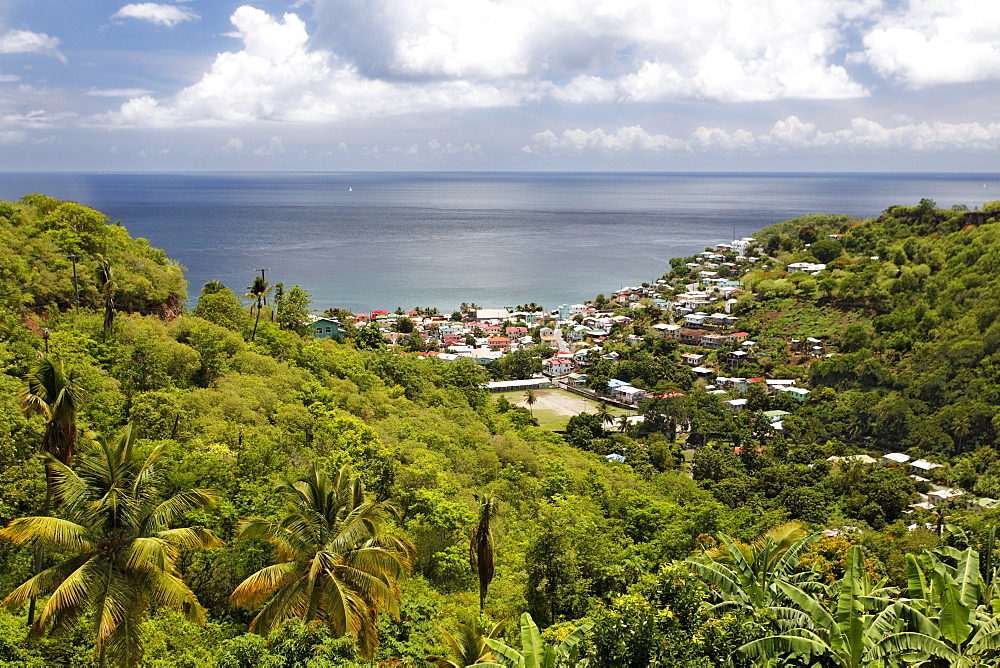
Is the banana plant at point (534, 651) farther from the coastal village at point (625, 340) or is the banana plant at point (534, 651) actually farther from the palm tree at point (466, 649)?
the coastal village at point (625, 340)

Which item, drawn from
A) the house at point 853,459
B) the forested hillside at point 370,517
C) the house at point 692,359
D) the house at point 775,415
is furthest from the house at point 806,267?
the house at point 853,459

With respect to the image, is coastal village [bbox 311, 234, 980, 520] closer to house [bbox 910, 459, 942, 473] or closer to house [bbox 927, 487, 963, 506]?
house [bbox 910, 459, 942, 473]

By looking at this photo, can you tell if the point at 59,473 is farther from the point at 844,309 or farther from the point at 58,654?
the point at 844,309

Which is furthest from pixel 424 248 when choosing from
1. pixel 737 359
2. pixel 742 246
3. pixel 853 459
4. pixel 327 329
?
pixel 853 459

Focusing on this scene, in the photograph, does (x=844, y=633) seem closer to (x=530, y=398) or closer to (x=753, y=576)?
(x=753, y=576)

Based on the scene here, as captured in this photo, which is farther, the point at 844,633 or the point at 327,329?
the point at 327,329

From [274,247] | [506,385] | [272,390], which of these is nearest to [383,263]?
[274,247]

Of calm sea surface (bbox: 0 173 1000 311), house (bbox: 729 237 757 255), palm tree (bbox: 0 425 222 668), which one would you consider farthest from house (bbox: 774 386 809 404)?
house (bbox: 729 237 757 255)
